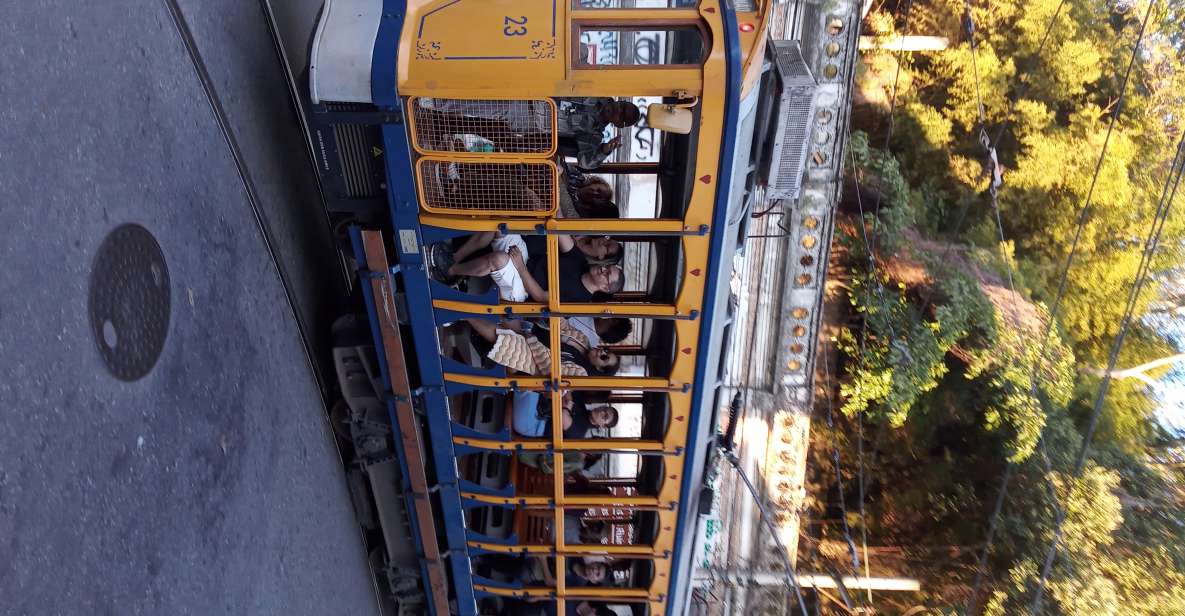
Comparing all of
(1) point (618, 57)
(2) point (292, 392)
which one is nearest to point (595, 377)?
(2) point (292, 392)

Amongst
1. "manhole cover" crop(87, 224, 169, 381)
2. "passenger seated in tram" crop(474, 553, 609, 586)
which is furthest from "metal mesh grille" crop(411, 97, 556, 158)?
"passenger seated in tram" crop(474, 553, 609, 586)

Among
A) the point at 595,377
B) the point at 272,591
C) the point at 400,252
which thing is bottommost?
the point at 272,591

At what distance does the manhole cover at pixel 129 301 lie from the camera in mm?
2605

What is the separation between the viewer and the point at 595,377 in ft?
12.2

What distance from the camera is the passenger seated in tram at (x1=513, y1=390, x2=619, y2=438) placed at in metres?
4.04

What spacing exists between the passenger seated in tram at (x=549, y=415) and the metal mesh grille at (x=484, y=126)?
1467mm

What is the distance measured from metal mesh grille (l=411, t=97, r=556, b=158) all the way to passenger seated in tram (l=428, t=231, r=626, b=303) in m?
0.50

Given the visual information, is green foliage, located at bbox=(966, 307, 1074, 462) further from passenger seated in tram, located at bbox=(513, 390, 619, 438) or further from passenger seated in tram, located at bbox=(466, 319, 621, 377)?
passenger seated in tram, located at bbox=(466, 319, 621, 377)

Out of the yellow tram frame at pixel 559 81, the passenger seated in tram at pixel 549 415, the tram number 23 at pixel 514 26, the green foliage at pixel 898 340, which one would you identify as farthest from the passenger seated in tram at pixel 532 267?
the green foliage at pixel 898 340

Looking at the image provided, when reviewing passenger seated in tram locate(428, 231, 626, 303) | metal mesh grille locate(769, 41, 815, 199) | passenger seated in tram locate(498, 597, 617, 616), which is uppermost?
metal mesh grille locate(769, 41, 815, 199)

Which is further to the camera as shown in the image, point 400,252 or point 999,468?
point 999,468

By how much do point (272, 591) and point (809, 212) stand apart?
255 inches

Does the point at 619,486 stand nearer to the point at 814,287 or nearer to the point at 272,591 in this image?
the point at 272,591

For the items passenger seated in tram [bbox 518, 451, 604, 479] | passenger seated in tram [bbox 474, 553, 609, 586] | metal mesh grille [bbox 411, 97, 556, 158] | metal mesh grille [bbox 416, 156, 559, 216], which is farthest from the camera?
passenger seated in tram [bbox 474, 553, 609, 586]
